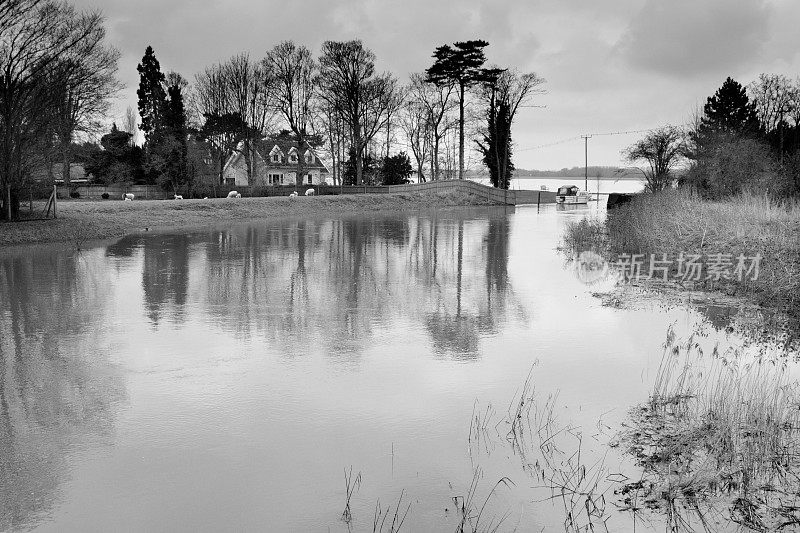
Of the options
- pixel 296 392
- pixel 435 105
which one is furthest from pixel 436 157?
pixel 296 392

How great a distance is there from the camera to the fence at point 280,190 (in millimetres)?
53406

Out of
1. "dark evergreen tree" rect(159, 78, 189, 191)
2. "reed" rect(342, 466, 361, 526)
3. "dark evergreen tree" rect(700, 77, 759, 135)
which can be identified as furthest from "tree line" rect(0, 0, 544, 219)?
"reed" rect(342, 466, 361, 526)

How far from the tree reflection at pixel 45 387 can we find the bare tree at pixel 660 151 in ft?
131

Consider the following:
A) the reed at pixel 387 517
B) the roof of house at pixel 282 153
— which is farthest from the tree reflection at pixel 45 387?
the roof of house at pixel 282 153

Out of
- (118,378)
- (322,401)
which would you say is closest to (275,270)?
(118,378)

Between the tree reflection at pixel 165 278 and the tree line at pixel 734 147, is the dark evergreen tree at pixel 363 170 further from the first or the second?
the tree reflection at pixel 165 278

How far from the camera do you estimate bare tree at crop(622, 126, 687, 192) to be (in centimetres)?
5150

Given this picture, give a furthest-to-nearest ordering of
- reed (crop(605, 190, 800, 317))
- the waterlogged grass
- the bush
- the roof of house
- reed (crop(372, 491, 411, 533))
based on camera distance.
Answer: the roof of house
the bush
reed (crop(605, 190, 800, 317))
the waterlogged grass
reed (crop(372, 491, 411, 533))

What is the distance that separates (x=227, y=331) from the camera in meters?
10.7

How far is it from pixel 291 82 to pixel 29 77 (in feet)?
119

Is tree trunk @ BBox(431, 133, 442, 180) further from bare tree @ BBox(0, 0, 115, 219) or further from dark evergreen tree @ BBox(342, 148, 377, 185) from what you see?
bare tree @ BBox(0, 0, 115, 219)

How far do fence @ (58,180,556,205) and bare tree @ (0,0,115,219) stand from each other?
25109 millimetres

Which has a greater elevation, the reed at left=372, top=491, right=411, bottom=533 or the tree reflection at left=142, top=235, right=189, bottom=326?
the tree reflection at left=142, top=235, right=189, bottom=326

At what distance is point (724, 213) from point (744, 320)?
833cm
